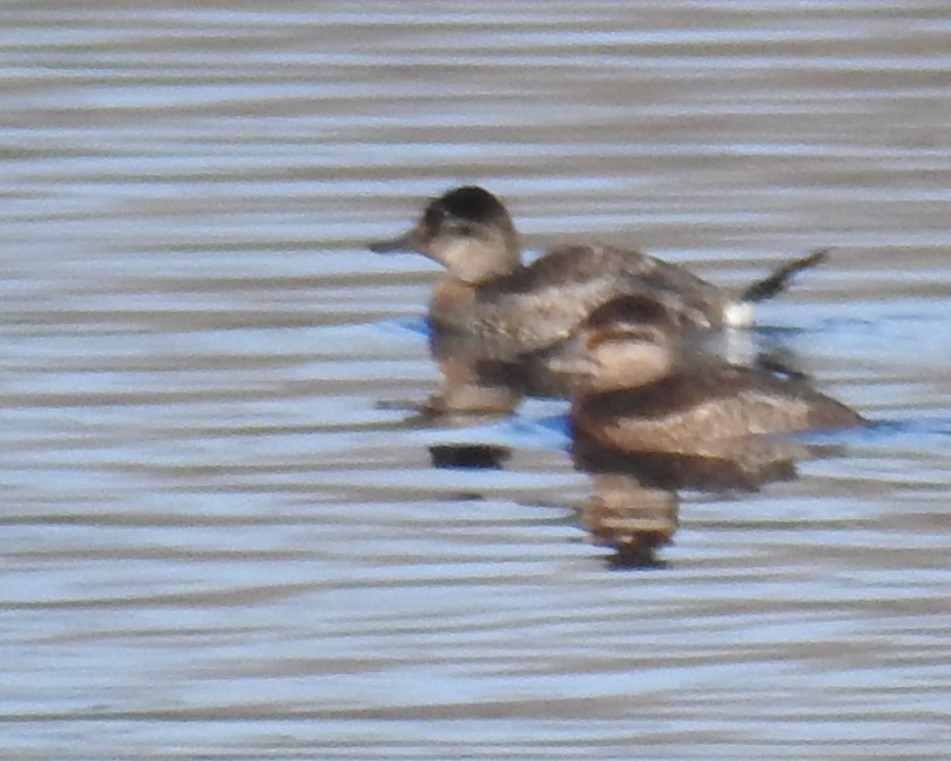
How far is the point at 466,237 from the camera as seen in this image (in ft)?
50.0

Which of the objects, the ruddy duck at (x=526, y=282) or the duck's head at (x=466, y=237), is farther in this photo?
the duck's head at (x=466, y=237)

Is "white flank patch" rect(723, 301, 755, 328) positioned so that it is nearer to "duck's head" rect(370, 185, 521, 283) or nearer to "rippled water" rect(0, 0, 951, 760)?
"rippled water" rect(0, 0, 951, 760)

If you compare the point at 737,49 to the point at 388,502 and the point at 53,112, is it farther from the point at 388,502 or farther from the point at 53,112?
the point at 388,502

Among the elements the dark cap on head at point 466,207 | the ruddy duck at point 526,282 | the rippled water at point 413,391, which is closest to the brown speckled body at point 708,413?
the rippled water at point 413,391

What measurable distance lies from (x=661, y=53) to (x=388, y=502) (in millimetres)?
7334

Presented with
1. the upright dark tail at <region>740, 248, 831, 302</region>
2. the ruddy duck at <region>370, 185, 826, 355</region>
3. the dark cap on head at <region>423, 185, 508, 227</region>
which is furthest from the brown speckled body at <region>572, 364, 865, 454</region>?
the dark cap on head at <region>423, 185, 508, 227</region>

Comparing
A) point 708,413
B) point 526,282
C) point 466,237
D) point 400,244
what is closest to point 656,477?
point 708,413

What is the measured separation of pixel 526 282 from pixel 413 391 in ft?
6.35

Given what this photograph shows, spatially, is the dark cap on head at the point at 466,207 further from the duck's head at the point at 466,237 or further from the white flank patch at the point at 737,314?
the white flank patch at the point at 737,314

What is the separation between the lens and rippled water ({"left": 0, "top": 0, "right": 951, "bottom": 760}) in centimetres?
916

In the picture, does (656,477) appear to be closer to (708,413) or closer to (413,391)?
(708,413)

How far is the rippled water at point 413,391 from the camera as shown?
916cm

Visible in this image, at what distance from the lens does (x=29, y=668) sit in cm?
941

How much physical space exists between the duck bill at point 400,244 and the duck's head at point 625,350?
71.4 inches
